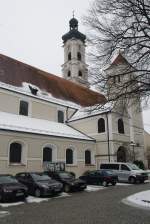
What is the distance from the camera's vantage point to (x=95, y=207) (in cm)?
1109

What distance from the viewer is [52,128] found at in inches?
1081

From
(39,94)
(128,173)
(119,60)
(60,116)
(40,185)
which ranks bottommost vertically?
(40,185)

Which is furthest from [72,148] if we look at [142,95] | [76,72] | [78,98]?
[76,72]

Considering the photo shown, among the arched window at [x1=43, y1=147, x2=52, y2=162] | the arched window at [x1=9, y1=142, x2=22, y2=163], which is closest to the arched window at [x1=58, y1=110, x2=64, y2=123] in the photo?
the arched window at [x1=43, y1=147, x2=52, y2=162]

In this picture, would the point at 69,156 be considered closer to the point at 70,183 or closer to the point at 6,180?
the point at 70,183

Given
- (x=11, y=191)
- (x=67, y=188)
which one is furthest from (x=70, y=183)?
(x=11, y=191)

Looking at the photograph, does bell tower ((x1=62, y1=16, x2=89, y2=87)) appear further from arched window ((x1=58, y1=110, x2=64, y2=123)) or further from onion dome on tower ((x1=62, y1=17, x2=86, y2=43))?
arched window ((x1=58, y1=110, x2=64, y2=123))

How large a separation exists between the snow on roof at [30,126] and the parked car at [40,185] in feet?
20.8

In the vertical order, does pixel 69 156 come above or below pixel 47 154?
below

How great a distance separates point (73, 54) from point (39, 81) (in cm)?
2580

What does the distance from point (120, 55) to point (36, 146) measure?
12.9 m

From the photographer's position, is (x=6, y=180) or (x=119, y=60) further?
(x=119, y=60)

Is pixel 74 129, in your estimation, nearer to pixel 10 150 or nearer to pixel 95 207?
pixel 10 150

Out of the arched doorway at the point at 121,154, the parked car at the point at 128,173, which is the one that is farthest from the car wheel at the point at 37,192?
the arched doorway at the point at 121,154
